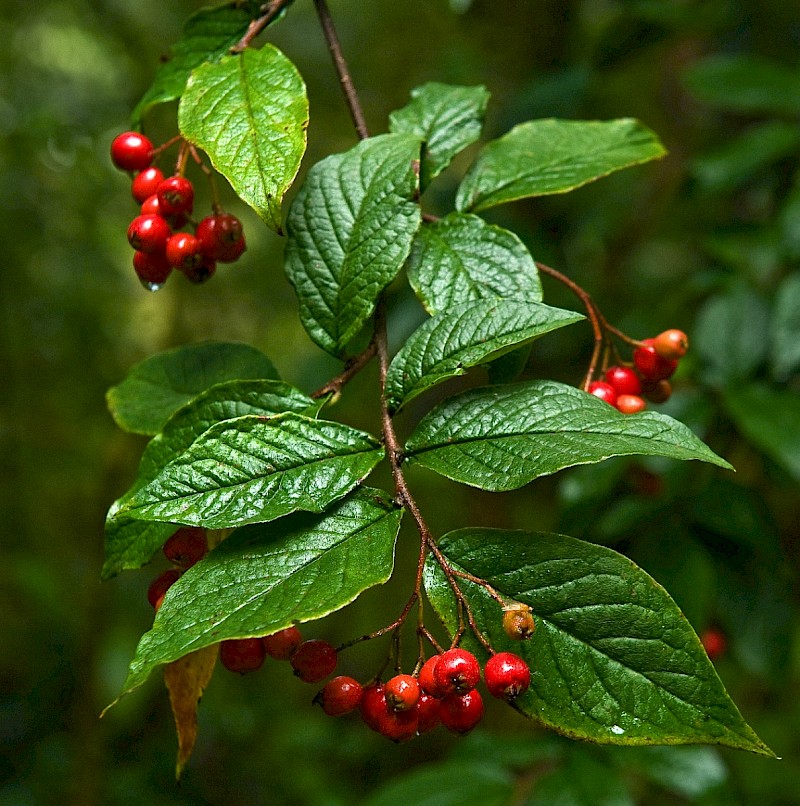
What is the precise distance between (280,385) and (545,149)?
43 cm

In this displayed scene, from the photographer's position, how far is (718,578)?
1316mm

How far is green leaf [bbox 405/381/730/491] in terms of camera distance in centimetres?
59

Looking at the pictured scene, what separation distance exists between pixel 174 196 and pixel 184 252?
0.19 feet

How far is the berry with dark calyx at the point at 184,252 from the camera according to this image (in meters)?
0.80

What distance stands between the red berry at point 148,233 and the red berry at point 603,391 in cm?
45

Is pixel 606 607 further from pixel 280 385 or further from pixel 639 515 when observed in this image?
pixel 639 515

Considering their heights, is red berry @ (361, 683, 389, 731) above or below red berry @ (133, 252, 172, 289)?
below

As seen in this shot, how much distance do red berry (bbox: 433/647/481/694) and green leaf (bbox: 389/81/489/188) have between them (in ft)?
1.63

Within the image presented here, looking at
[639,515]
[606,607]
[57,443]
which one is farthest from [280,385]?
[57,443]

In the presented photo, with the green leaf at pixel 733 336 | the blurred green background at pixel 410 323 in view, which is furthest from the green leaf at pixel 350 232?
the green leaf at pixel 733 336

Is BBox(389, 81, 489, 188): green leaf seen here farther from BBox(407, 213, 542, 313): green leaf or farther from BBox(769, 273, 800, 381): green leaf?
BBox(769, 273, 800, 381): green leaf

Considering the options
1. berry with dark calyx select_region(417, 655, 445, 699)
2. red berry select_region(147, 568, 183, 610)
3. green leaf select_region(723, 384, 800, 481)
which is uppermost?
red berry select_region(147, 568, 183, 610)

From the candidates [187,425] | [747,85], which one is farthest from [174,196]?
[747,85]

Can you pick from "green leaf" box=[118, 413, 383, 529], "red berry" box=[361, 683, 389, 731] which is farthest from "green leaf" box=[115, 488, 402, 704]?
"red berry" box=[361, 683, 389, 731]
